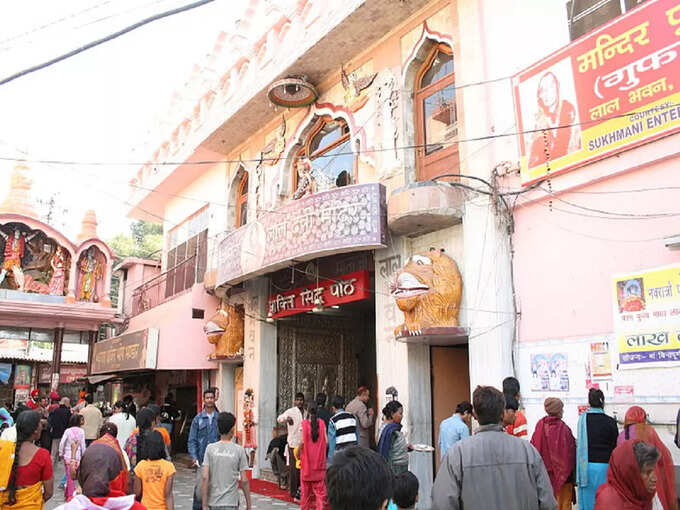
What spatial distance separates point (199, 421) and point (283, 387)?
19.8 feet

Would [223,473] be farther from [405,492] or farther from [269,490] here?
[269,490]

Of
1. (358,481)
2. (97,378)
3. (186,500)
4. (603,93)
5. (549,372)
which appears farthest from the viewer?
(97,378)

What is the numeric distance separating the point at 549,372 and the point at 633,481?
12.3 feet

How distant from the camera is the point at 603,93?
24.2 ft

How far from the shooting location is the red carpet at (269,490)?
10.7m

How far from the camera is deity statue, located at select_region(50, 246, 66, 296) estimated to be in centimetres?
1927

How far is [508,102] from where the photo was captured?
870 cm

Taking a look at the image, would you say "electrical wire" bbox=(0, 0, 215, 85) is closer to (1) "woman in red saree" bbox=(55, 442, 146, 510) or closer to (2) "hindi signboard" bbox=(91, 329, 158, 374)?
(1) "woman in red saree" bbox=(55, 442, 146, 510)

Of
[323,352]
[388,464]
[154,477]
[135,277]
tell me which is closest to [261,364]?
[323,352]

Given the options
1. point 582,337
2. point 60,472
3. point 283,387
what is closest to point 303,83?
point 283,387

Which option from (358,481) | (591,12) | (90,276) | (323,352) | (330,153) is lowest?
(358,481)

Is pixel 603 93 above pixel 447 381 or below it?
above

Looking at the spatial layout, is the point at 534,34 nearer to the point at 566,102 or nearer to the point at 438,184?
the point at 566,102

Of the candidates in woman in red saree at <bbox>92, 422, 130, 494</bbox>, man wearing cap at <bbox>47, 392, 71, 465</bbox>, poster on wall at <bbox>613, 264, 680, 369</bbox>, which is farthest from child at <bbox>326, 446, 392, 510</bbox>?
man wearing cap at <bbox>47, 392, 71, 465</bbox>
